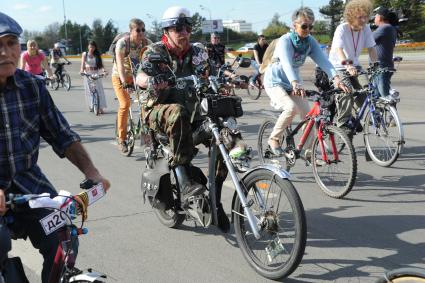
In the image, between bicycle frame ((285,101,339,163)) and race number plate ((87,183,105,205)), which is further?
bicycle frame ((285,101,339,163))

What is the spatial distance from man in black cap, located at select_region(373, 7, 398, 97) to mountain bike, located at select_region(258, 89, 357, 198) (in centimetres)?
295

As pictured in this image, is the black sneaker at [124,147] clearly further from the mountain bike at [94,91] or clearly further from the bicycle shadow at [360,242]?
the mountain bike at [94,91]

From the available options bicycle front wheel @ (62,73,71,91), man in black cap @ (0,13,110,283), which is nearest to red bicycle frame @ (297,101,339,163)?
man in black cap @ (0,13,110,283)

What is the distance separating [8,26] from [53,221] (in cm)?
94

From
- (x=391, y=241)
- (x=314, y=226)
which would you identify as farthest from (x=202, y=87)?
(x=391, y=241)

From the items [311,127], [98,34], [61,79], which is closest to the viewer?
[311,127]

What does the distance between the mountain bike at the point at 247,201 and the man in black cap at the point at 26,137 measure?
124 centimetres

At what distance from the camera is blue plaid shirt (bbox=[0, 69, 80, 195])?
8.39ft

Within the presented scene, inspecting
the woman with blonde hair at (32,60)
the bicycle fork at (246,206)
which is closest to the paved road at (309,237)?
the bicycle fork at (246,206)

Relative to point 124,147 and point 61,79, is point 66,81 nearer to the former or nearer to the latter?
point 61,79

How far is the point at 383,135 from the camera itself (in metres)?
6.61

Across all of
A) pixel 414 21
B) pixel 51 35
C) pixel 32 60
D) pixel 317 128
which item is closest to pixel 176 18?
pixel 317 128

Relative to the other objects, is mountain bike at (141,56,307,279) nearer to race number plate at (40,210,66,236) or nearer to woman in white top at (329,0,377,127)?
race number plate at (40,210,66,236)

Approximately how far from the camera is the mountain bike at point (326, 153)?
5285mm
